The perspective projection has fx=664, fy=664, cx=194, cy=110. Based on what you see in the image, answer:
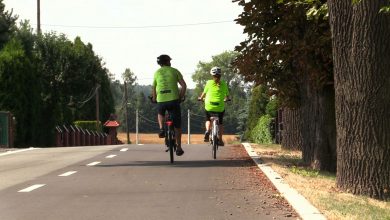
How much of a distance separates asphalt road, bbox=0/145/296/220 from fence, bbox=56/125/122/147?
2838 centimetres

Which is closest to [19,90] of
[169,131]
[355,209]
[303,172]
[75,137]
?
[75,137]

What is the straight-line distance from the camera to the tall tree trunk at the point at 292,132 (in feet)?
59.5

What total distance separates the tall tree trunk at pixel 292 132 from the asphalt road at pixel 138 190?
482cm

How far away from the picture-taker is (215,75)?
565 inches

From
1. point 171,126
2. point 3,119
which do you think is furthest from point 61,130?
point 171,126

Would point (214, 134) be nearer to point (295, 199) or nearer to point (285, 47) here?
point (285, 47)

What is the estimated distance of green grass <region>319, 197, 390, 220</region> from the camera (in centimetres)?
664

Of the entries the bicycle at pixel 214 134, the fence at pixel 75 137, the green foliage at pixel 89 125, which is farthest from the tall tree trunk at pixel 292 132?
the green foliage at pixel 89 125

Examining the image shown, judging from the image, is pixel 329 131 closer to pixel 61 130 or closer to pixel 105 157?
pixel 105 157

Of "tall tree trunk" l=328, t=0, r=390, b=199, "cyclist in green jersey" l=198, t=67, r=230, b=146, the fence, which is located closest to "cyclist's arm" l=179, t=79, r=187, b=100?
"cyclist in green jersey" l=198, t=67, r=230, b=146

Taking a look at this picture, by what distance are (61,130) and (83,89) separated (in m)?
14.6

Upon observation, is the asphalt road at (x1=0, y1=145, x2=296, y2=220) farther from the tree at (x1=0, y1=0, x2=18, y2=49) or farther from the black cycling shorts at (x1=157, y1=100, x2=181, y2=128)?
the tree at (x1=0, y1=0, x2=18, y2=49)

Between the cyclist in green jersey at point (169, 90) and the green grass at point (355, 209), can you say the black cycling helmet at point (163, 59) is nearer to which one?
the cyclist in green jersey at point (169, 90)

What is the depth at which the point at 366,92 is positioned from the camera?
339 inches
